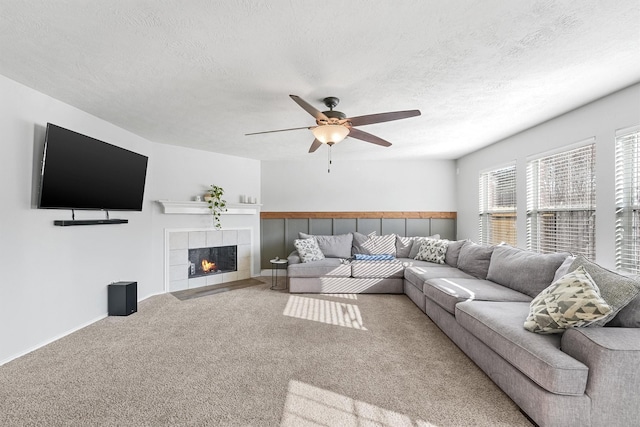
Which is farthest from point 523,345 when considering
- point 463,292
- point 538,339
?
point 463,292

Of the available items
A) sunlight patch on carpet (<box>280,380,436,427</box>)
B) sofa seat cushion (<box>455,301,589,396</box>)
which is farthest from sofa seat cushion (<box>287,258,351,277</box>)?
sunlight patch on carpet (<box>280,380,436,427</box>)

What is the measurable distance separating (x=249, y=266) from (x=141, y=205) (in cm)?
237

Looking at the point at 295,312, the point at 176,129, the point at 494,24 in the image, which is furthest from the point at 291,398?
the point at 176,129

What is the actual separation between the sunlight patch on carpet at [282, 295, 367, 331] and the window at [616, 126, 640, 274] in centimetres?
254

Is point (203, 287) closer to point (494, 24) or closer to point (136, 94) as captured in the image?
point (136, 94)

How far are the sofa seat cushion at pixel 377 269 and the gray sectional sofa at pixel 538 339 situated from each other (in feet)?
2.52

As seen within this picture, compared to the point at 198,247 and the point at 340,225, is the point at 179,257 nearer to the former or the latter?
the point at 198,247

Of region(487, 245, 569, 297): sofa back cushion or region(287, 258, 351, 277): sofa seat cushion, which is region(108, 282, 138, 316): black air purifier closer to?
region(287, 258, 351, 277): sofa seat cushion

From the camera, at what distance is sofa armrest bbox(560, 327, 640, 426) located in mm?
1581

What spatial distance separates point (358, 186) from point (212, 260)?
10.7ft

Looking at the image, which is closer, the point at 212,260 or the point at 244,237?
the point at 212,260

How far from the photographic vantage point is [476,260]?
3.96 metres

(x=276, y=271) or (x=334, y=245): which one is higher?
(x=334, y=245)

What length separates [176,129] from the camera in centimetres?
399
